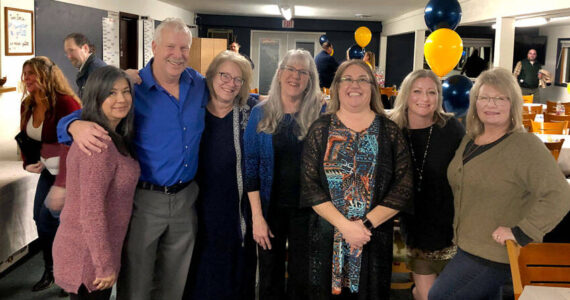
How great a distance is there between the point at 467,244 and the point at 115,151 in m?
1.58

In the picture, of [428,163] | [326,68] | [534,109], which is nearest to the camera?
[428,163]

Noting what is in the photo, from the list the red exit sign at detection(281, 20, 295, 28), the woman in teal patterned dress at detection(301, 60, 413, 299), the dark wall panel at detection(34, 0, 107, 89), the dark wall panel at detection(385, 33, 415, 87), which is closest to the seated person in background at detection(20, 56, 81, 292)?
the woman in teal patterned dress at detection(301, 60, 413, 299)

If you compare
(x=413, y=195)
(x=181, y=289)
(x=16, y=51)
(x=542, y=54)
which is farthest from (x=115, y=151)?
(x=542, y=54)

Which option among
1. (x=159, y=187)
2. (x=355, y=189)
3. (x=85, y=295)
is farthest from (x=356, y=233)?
(x=85, y=295)

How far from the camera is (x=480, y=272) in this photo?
2184 mm

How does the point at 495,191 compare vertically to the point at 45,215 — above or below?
above

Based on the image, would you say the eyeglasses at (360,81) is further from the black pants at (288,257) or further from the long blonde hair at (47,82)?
the long blonde hair at (47,82)

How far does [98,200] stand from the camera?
85.1 inches

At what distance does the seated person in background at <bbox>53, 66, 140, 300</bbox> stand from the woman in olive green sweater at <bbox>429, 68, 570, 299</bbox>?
1.47 meters

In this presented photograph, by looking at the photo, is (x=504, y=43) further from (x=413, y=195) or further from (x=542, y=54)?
(x=542, y=54)

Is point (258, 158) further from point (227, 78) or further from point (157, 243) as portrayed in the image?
point (157, 243)

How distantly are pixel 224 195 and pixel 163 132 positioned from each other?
1.67 ft

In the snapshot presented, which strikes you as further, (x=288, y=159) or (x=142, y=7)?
(x=142, y=7)

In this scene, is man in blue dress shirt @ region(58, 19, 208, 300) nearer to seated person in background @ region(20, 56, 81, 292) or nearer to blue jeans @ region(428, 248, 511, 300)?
seated person in background @ region(20, 56, 81, 292)
